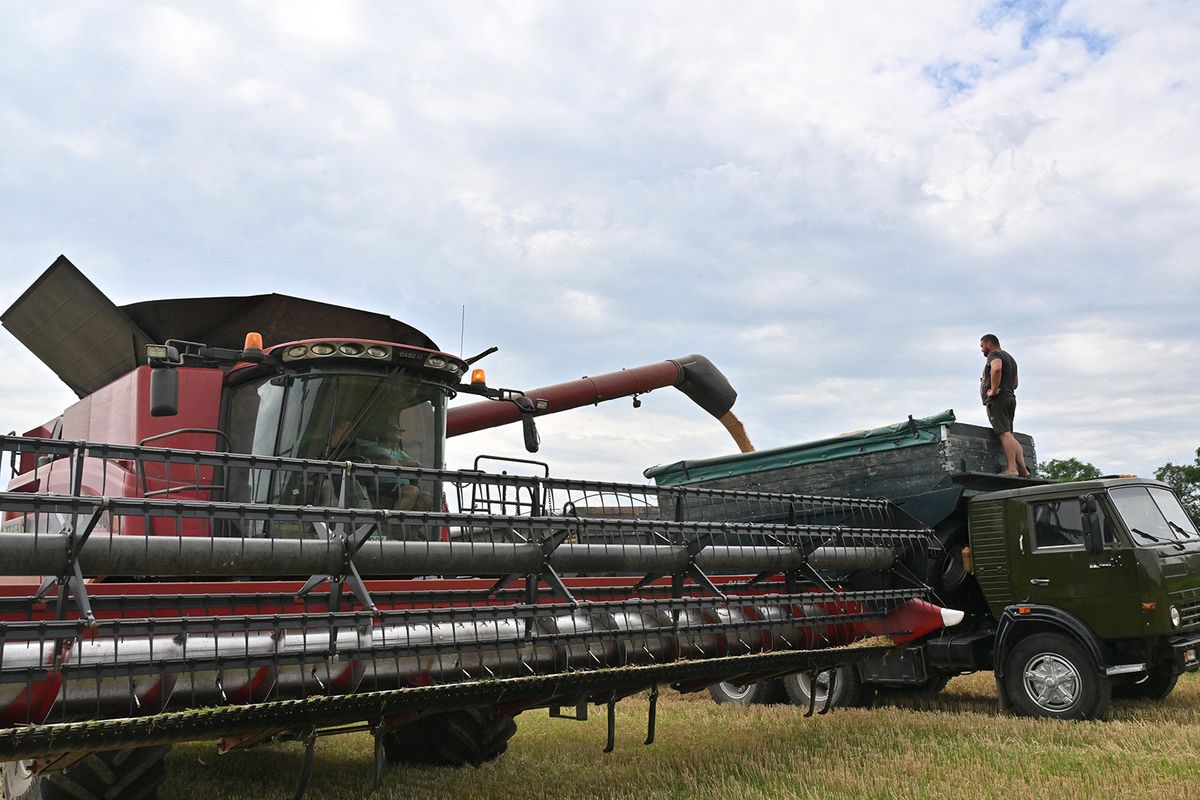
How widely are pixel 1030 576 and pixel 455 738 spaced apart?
4.44 meters

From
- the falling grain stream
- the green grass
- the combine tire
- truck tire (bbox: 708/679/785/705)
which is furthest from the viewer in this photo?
the falling grain stream

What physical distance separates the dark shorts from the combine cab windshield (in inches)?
203

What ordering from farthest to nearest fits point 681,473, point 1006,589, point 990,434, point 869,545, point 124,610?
point 681,473 → point 990,434 → point 1006,589 → point 869,545 → point 124,610

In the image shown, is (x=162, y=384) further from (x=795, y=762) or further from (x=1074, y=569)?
(x=1074, y=569)

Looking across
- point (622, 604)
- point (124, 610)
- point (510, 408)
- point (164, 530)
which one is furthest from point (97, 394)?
point (510, 408)

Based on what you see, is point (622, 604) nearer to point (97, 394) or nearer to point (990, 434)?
point (97, 394)

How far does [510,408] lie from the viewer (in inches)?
427

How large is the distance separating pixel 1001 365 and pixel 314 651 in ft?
21.9

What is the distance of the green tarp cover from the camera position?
26.9 ft

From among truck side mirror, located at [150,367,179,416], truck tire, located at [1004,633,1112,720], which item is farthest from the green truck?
truck side mirror, located at [150,367,179,416]

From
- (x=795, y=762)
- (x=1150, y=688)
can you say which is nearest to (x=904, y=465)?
(x=1150, y=688)

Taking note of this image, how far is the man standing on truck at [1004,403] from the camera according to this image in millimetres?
8547

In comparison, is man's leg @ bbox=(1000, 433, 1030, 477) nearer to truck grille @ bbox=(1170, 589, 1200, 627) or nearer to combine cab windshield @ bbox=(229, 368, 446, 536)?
truck grille @ bbox=(1170, 589, 1200, 627)

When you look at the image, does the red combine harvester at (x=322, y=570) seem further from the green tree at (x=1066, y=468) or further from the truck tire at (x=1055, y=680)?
the green tree at (x=1066, y=468)
